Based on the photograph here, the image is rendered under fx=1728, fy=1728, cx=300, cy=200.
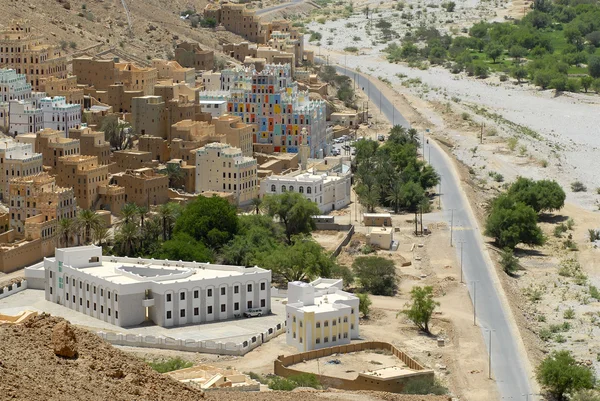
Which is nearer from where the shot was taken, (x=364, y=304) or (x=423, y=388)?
(x=423, y=388)

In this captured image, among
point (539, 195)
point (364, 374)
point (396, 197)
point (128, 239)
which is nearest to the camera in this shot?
point (364, 374)

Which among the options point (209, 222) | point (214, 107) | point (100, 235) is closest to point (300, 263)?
point (209, 222)

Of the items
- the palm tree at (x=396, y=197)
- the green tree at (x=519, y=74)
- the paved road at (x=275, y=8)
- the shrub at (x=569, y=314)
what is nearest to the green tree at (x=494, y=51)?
the green tree at (x=519, y=74)

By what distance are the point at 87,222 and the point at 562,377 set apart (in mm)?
24757

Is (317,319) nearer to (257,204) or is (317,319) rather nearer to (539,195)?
(257,204)

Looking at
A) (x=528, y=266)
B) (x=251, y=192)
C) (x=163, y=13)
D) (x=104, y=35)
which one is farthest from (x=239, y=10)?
(x=528, y=266)

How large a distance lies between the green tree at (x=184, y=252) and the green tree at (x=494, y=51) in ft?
298

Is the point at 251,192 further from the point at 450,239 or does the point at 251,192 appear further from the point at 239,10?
the point at 239,10

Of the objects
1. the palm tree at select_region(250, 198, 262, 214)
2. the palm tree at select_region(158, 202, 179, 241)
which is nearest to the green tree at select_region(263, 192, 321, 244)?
the palm tree at select_region(250, 198, 262, 214)

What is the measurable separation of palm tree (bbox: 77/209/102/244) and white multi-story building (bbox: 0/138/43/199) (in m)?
5.76

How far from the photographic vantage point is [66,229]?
72375 mm

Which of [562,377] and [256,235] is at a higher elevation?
[256,235]

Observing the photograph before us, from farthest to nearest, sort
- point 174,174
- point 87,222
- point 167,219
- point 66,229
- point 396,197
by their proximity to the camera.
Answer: point 396,197 → point 174,174 → point 167,219 → point 87,222 → point 66,229

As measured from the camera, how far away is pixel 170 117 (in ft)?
296
